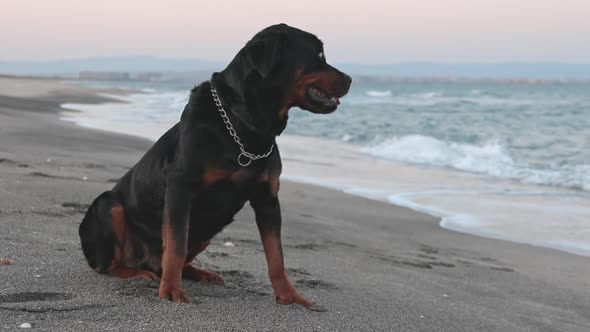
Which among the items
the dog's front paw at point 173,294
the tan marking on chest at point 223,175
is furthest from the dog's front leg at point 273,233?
the dog's front paw at point 173,294

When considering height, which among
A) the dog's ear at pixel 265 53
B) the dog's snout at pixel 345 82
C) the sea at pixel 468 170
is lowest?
the sea at pixel 468 170

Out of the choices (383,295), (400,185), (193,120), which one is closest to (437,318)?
(383,295)

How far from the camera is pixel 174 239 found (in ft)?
10.8

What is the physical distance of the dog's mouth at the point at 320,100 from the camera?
345 centimetres

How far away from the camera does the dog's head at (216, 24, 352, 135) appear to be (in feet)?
10.9

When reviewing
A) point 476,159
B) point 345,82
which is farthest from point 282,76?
point 476,159

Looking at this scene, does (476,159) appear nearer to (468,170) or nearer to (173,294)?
(468,170)

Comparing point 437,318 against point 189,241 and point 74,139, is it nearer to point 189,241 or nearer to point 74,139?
point 189,241

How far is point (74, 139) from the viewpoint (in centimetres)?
1234

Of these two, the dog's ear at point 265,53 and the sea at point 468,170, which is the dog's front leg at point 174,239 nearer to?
the dog's ear at point 265,53

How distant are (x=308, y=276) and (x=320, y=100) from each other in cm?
142

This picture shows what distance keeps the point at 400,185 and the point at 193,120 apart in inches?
312

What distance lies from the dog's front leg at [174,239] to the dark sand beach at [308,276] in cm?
8

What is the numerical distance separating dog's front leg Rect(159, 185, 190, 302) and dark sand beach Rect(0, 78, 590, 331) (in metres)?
0.08
